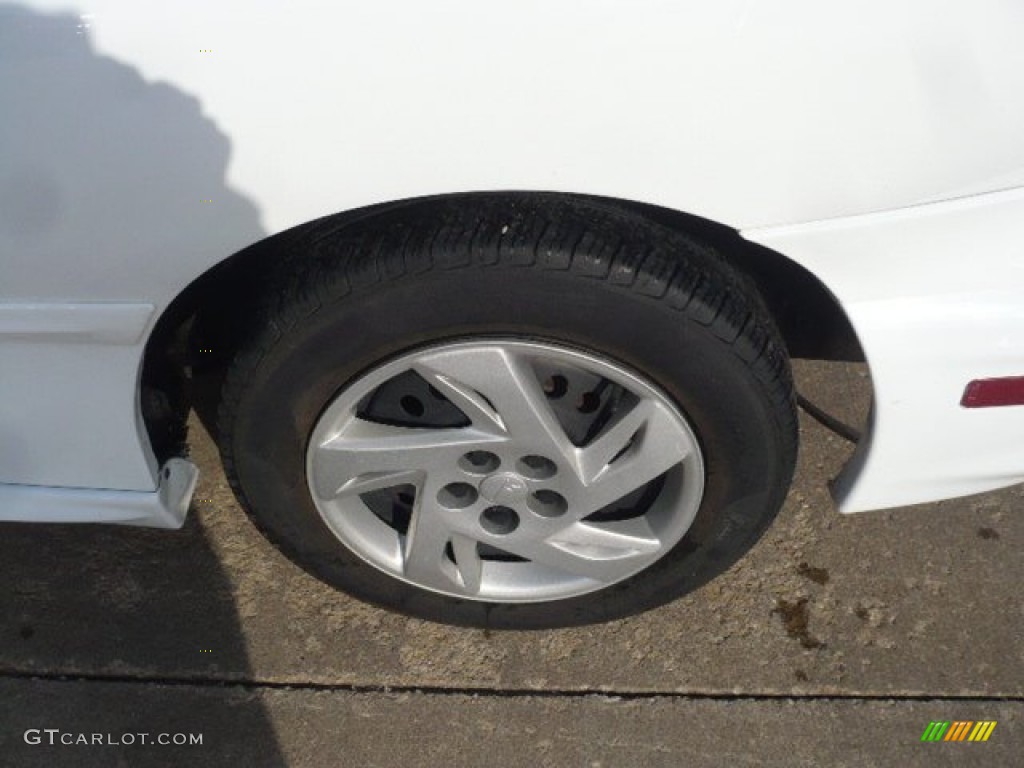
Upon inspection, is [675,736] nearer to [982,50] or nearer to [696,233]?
[696,233]

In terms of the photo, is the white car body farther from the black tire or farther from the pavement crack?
the pavement crack

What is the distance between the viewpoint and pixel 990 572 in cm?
241

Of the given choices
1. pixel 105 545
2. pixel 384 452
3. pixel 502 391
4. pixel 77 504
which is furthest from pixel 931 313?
pixel 105 545

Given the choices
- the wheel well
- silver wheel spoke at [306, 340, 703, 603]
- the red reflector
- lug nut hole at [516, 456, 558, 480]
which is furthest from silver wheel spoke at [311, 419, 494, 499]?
the red reflector

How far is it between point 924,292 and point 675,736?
40.8 inches

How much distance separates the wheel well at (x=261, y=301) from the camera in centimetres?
174

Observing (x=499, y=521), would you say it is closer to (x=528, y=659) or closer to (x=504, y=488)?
(x=504, y=488)

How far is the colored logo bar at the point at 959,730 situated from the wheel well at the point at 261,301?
77 centimetres

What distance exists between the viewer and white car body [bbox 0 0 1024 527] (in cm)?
142

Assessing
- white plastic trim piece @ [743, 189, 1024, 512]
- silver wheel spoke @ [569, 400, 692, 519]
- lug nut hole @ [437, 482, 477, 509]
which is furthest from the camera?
lug nut hole @ [437, 482, 477, 509]

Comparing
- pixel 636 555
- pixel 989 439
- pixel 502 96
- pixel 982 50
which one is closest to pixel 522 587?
pixel 636 555

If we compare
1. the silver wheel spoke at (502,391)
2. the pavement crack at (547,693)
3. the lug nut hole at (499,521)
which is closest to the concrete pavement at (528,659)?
the pavement crack at (547,693)

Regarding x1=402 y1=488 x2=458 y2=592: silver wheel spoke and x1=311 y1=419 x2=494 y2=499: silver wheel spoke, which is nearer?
x1=311 y1=419 x2=494 y2=499: silver wheel spoke

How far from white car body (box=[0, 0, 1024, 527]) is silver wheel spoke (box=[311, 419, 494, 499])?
397 millimetres
